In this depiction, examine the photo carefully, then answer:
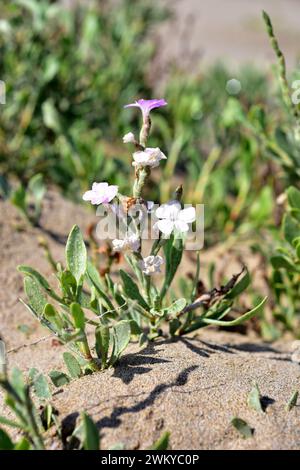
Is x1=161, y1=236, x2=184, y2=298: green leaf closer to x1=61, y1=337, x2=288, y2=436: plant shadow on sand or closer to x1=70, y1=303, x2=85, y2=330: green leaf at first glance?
x1=61, y1=337, x2=288, y2=436: plant shadow on sand

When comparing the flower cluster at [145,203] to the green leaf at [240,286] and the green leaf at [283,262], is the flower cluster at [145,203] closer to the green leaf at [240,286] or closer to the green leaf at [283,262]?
the green leaf at [240,286]

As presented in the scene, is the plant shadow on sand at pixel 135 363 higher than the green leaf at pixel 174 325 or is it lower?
lower

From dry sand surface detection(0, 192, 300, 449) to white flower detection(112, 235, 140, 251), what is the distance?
0.91 ft

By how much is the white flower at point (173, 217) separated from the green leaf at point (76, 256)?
212mm

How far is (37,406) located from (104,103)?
8.91ft

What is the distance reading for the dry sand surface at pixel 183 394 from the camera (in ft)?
3.95

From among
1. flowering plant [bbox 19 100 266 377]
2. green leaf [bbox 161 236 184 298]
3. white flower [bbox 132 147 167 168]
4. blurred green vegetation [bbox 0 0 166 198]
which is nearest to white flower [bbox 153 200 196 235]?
flowering plant [bbox 19 100 266 377]

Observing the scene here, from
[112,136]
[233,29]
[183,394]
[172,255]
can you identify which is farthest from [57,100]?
[233,29]

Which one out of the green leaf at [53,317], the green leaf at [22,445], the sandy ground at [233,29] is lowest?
the green leaf at [22,445]

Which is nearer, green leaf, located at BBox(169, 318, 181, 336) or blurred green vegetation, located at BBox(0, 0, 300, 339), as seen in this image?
green leaf, located at BBox(169, 318, 181, 336)

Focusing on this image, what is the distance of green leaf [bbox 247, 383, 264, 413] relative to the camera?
128 cm

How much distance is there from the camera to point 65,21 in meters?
3.96

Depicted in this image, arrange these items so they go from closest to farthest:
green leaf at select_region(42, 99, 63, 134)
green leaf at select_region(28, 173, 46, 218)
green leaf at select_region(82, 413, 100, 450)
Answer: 1. green leaf at select_region(82, 413, 100, 450)
2. green leaf at select_region(28, 173, 46, 218)
3. green leaf at select_region(42, 99, 63, 134)

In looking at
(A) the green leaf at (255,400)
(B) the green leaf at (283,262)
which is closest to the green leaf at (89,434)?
(A) the green leaf at (255,400)
